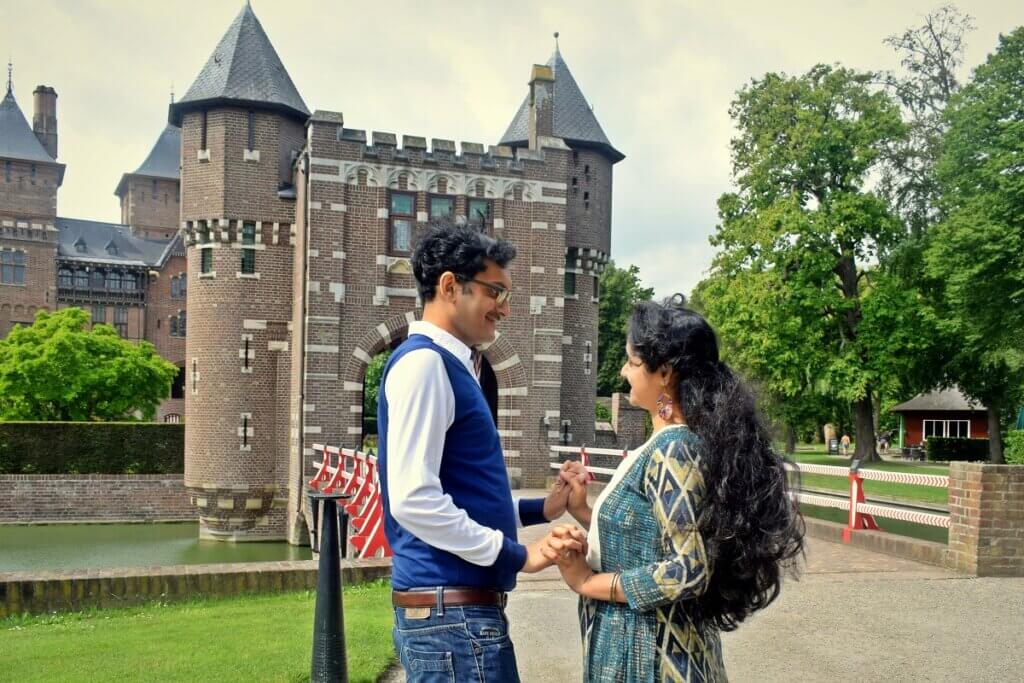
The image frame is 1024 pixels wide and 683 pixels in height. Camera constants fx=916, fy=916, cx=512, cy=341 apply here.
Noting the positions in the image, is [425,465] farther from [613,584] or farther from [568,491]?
[568,491]

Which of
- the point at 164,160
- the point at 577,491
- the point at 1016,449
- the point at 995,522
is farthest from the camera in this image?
the point at 164,160

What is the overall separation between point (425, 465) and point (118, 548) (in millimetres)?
24468

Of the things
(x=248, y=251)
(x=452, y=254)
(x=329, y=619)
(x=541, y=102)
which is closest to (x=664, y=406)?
(x=452, y=254)

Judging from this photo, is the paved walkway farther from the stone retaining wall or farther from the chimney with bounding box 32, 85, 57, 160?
the chimney with bounding box 32, 85, 57, 160

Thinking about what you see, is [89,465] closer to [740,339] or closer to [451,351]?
[740,339]

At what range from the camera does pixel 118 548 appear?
79.4 feet

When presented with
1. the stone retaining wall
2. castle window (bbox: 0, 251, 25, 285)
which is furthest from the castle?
castle window (bbox: 0, 251, 25, 285)

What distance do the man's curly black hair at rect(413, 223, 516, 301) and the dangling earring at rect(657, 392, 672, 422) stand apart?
2.17 feet

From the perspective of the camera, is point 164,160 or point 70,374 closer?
point 70,374

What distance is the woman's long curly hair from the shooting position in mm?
2555

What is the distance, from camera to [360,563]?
8.35 metres

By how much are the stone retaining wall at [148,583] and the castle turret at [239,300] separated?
1625 centimetres

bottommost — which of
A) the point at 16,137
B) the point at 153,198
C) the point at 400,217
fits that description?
the point at 400,217

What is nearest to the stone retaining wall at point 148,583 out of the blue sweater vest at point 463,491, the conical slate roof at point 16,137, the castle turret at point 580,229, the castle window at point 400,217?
the blue sweater vest at point 463,491
